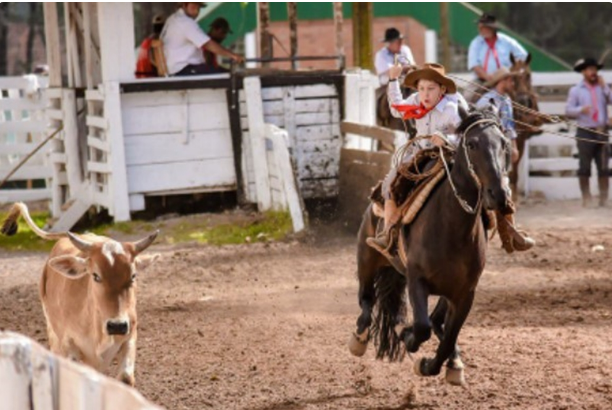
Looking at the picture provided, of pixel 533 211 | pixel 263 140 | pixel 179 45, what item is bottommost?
pixel 533 211

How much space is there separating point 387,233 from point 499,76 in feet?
30.1

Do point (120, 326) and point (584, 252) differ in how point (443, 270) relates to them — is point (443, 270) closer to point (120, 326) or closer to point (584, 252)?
point (120, 326)

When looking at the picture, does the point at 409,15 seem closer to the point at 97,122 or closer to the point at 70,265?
the point at 97,122

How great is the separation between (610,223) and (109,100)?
6342mm

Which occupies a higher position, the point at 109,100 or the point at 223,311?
the point at 109,100

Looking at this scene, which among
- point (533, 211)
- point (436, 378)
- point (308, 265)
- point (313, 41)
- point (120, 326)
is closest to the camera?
point (120, 326)

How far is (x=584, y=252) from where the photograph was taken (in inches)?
586

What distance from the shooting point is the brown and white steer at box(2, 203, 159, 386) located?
301 inches

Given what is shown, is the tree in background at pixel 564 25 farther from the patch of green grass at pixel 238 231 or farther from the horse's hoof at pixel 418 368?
the horse's hoof at pixel 418 368

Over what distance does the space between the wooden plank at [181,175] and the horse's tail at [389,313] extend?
25.4 feet

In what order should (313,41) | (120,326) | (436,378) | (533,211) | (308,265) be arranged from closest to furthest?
(120,326), (436,378), (308,265), (533,211), (313,41)

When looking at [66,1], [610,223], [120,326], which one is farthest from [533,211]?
[120,326]

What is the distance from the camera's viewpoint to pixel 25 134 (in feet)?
72.2

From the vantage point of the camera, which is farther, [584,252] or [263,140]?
[263,140]
